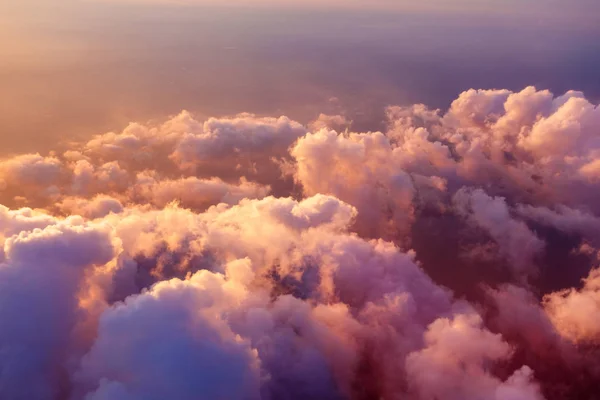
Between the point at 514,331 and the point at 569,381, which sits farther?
the point at 514,331

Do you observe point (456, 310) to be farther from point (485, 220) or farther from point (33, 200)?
point (33, 200)

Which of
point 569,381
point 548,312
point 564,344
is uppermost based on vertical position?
point 548,312

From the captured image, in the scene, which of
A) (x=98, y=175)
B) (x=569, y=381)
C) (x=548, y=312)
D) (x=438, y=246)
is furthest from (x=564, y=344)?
(x=98, y=175)

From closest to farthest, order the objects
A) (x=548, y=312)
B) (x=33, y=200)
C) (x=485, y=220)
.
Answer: (x=548, y=312)
(x=33, y=200)
(x=485, y=220)

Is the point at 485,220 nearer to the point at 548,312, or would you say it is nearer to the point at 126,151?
the point at 548,312

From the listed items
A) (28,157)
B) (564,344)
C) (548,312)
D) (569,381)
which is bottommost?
(569,381)

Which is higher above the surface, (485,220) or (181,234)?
(485,220)


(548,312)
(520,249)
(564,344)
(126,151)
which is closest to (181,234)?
(564,344)

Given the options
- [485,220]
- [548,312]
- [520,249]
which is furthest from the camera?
[485,220]

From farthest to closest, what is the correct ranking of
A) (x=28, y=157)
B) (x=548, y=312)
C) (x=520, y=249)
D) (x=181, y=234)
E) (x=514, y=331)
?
(x=520, y=249)
(x=28, y=157)
(x=548, y=312)
(x=514, y=331)
(x=181, y=234)
